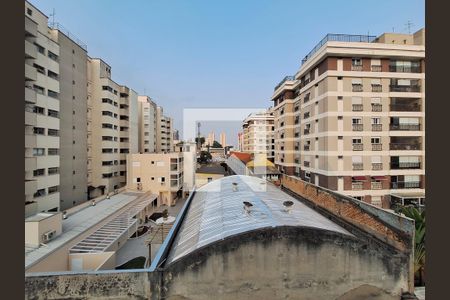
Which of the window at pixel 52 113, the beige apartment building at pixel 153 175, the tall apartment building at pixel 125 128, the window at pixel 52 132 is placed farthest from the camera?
the tall apartment building at pixel 125 128

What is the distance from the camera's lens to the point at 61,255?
12.3 meters

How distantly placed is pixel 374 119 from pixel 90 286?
22875mm

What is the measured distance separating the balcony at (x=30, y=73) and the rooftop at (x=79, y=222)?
10829 millimetres

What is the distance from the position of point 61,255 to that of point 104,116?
22.8 m

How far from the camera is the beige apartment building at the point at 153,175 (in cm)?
3238

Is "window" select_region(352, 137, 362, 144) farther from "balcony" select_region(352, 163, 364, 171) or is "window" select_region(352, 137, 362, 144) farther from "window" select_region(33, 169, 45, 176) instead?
"window" select_region(33, 169, 45, 176)

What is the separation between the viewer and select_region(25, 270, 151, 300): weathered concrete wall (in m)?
6.54

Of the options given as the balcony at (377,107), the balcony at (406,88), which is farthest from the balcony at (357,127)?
the balcony at (406,88)

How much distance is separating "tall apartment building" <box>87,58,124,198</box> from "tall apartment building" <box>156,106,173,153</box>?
94.4ft

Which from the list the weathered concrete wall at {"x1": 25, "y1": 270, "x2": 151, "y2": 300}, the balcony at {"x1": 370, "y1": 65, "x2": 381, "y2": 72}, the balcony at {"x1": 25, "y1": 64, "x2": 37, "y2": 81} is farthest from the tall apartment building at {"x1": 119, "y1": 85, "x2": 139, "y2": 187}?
the balcony at {"x1": 370, "y1": 65, "x2": 381, "y2": 72}

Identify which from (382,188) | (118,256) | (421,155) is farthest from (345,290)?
(421,155)

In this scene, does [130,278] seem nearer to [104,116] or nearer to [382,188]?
[382,188]

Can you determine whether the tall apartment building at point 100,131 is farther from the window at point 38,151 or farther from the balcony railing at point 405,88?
the balcony railing at point 405,88

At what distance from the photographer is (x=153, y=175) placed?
32562 mm
